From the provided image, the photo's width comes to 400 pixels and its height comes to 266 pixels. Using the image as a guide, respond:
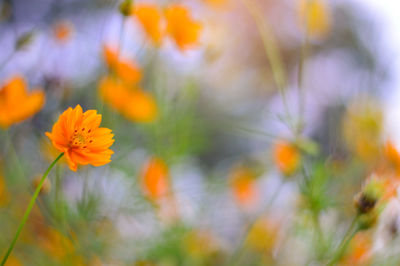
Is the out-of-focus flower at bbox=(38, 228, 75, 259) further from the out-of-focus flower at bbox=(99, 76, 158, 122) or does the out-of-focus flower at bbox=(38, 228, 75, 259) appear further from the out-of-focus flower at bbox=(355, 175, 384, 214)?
the out-of-focus flower at bbox=(355, 175, 384, 214)

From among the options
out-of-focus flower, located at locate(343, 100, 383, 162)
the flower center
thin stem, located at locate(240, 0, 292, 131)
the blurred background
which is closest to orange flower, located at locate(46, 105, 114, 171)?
the flower center


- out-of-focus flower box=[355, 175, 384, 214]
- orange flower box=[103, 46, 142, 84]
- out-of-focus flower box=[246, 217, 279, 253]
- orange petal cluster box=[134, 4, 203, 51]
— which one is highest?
orange petal cluster box=[134, 4, 203, 51]

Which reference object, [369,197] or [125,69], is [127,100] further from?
[369,197]

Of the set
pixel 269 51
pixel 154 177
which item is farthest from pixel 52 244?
pixel 269 51

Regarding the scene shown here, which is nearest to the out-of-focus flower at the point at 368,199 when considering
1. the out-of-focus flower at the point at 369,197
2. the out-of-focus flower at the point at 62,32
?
the out-of-focus flower at the point at 369,197

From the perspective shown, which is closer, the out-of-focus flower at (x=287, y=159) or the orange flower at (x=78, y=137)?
the orange flower at (x=78, y=137)

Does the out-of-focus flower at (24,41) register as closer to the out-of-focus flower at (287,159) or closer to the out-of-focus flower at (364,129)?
the out-of-focus flower at (287,159)

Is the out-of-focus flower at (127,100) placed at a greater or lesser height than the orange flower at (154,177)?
greater

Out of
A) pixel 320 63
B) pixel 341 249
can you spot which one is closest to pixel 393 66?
pixel 341 249
